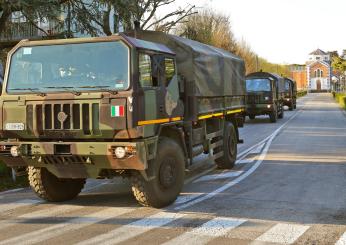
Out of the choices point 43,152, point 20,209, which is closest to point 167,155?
point 43,152

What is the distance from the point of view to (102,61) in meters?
7.15

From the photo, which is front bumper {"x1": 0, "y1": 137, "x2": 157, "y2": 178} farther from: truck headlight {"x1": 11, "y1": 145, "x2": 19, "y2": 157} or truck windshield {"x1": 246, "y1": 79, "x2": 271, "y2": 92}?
truck windshield {"x1": 246, "y1": 79, "x2": 271, "y2": 92}

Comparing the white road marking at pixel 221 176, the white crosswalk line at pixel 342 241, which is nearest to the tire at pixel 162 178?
the white road marking at pixel 221 176

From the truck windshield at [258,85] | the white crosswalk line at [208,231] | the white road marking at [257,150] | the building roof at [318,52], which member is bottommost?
the white crosswalk line at [208,231]

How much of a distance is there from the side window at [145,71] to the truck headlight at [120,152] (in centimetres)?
93

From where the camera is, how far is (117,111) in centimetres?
677

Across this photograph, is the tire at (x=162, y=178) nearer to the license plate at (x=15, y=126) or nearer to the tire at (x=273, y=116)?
the license plate at (x=15, y=126)

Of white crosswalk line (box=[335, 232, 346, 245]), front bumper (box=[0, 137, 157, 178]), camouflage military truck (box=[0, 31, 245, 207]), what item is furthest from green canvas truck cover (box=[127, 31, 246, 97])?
white crosswalk line (box=[335, 232, 346, 245])

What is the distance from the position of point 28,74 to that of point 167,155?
2336 millimetres

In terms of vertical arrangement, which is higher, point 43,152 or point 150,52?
point 150,52

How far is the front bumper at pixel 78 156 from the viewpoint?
6848mm

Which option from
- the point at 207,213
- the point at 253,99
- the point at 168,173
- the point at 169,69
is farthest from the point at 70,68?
the point at 253,99

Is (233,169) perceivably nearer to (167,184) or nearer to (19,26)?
(167,184)

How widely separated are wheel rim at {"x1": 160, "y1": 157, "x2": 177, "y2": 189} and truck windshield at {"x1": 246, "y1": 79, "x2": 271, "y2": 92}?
71.5ft
